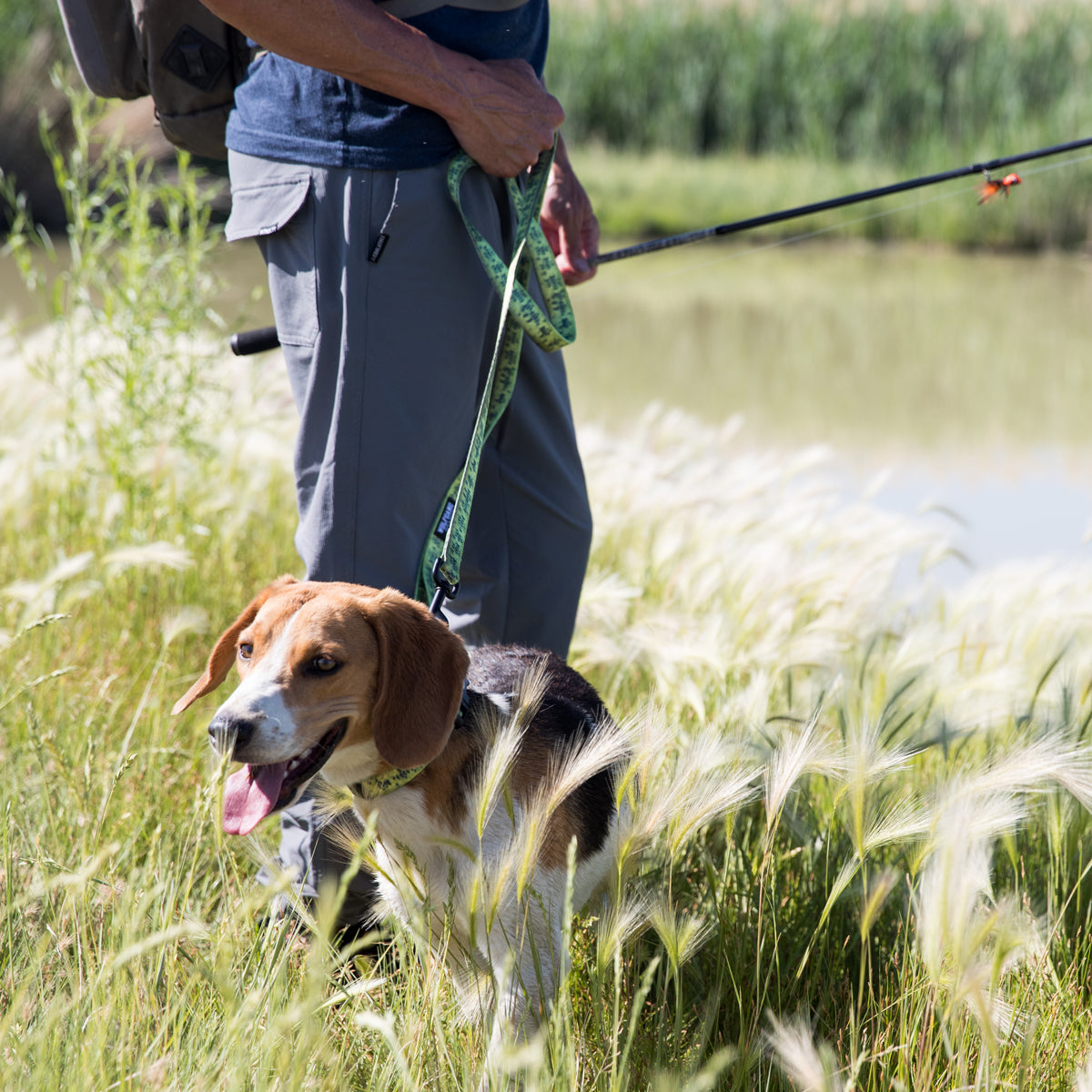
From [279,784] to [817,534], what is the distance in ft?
8.88

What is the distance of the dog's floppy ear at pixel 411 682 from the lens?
2023mm

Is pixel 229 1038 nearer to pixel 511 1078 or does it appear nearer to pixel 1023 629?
pixel 511 1078

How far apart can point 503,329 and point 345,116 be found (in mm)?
477

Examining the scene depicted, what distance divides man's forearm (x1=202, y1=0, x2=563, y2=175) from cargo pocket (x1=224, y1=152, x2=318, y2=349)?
8.8 inches

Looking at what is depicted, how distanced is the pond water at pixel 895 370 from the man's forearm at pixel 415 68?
1.52 metres

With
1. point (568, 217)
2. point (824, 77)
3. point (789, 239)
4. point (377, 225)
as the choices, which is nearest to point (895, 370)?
point (789, 239)

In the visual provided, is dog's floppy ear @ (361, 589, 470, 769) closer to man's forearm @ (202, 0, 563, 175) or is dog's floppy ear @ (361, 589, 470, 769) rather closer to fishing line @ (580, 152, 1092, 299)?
man's forearm @ (202, 0, 563, 175)

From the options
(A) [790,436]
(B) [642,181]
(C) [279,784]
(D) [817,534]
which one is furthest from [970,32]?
(C) [279,784]

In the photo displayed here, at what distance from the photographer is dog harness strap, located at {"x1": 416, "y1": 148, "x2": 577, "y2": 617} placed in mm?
2297

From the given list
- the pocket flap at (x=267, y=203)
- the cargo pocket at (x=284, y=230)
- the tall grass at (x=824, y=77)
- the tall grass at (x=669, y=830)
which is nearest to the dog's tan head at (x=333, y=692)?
the tall grass at (x=669, y=830)

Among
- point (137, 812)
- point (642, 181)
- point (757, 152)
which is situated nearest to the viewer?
point (137, 812)

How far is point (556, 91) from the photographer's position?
19.5 m

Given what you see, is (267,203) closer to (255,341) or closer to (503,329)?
(255,341)

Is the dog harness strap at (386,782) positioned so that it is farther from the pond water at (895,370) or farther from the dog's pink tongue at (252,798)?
the pond water at (895,370)
